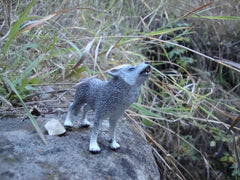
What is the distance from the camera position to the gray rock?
109 centimetres

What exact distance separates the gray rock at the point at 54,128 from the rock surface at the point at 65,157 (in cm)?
3

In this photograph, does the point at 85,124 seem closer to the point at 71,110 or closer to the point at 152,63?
the point at 71,110

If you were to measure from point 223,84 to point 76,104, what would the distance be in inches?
84.0

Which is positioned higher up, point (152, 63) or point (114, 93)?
point (114, 93)

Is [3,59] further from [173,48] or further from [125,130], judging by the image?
[173,48]

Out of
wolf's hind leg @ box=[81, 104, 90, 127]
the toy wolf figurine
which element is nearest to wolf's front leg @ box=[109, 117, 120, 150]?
the toy wolf figurine

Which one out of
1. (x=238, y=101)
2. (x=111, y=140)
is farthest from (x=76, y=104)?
(x=238, y=101)

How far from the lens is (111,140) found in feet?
3.56

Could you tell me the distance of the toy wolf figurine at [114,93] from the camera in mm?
931

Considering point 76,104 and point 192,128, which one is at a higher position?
point 76,104

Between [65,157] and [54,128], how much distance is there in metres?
0.21

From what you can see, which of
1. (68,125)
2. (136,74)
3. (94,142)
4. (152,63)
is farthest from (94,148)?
(152,63)

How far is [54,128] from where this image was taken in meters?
1.10

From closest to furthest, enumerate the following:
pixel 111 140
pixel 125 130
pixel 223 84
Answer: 1. pixel 111 140
2. pixel 125 130
3. pixel 223 84
